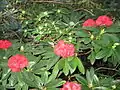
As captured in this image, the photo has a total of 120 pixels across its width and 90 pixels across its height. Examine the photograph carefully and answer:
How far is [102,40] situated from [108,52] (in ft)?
0.23

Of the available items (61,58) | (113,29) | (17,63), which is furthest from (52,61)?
(113,29)

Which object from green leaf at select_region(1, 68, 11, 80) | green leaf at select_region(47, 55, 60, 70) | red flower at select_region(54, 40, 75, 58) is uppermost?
red flower at select_region(54, 40, 75, 58)

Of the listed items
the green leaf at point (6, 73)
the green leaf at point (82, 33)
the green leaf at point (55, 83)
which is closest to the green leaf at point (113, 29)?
the green leaf at point (82, 33)

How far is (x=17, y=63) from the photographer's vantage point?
168 cm

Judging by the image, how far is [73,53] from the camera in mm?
1653

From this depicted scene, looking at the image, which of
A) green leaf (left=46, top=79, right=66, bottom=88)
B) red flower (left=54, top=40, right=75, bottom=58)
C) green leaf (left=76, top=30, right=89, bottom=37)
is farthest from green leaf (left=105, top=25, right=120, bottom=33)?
green leaf (left=46, top=79, right=66, bottom=88)

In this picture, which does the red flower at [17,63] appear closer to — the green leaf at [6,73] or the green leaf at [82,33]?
the green leaf at [6,73]

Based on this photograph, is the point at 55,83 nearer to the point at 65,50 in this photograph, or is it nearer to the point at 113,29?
the point at 65,50

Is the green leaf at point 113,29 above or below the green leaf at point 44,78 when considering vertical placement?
above

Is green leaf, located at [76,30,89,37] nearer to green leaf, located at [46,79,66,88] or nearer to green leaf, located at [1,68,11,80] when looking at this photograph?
green leaf, located at [46,79,66,88]

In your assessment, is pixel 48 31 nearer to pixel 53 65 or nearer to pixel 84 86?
pixel 53 65

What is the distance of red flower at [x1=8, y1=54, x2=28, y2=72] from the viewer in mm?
1678

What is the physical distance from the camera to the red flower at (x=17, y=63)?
1678mm

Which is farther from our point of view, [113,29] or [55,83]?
[113,29]
